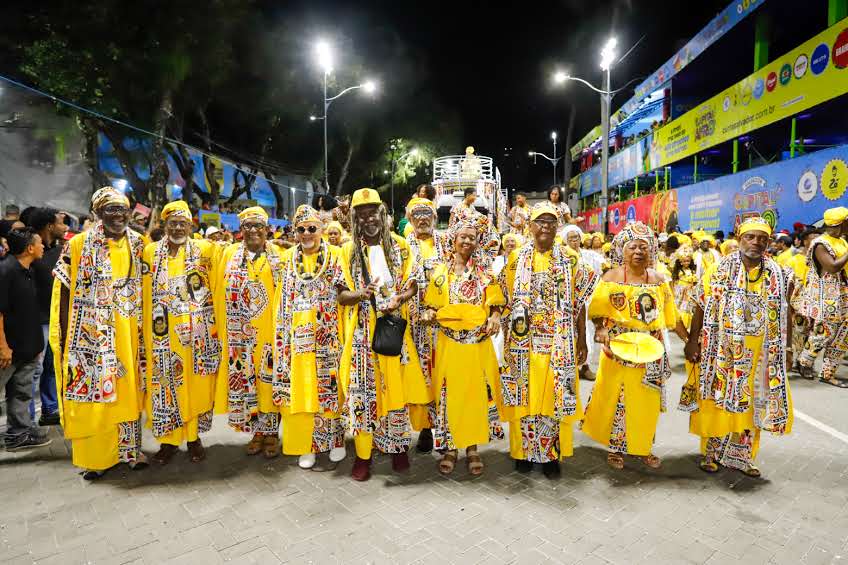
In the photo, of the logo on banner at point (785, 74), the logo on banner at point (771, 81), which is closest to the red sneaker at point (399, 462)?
the logo on banner at point (785, 74)

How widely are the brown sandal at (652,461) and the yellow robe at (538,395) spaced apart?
0.69 meters

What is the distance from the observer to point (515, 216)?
358 inches

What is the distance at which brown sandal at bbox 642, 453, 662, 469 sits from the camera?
169 inches

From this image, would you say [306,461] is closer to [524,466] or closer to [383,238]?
[524,466]

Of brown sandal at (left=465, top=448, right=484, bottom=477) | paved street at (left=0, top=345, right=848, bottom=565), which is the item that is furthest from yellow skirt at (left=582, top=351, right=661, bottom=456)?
brown sandal at (left=465, top=448, right=484, bottom=477)

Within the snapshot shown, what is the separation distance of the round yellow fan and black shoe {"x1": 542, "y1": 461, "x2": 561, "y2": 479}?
4.27 feet

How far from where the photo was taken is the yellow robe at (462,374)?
4027 mm

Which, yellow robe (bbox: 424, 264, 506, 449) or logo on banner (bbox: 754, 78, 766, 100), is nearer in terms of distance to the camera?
yellow robe (bbox: 424, 264, 506, 449)

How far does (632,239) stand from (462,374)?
1731 millimetres

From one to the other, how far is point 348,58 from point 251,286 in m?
30.3

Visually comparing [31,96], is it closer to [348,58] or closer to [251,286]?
[251,286]

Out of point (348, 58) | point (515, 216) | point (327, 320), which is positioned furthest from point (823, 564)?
point (348, 58)

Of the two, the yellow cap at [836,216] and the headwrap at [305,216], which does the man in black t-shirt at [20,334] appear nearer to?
the headwrap at [305,216]

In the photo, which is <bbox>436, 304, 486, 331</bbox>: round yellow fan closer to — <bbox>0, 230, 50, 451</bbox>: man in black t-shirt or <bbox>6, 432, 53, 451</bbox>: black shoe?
<bbox>0, 230, 50, 451</bbox>: man in black t-shirt
